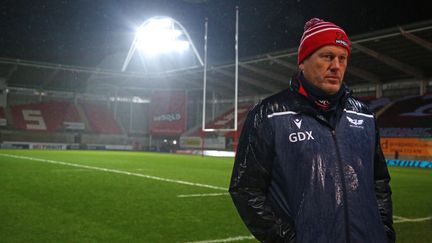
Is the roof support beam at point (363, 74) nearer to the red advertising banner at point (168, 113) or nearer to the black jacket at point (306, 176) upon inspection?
→ the red advertising banner at point (168, 113)

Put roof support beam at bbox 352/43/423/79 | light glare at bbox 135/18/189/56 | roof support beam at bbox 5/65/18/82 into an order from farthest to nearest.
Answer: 1. light glare at bbox 135/18/189/56
2. roof support beam at bbox 5/65/18/82
3. roof support beam at bbox 352/43/423/79

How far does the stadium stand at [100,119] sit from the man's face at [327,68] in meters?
40.9

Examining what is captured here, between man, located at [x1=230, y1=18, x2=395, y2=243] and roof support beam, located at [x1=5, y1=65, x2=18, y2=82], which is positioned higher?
roof support beam, located at [x1=5, y1=65, x2=18, y2=82]

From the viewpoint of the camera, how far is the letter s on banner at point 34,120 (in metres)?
38.2

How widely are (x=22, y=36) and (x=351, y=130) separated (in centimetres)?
3626

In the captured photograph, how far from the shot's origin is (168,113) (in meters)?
44.2

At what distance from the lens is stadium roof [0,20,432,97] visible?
76.2ft

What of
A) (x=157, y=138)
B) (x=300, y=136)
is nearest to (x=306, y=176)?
(x=300, y=136)

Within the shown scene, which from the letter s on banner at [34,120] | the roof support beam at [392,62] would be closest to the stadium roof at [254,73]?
the roof support beam at [392,62]

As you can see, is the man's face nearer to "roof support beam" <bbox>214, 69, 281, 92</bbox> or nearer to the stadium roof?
the stadium roof

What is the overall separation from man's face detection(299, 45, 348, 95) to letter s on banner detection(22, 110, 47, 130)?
39295mm

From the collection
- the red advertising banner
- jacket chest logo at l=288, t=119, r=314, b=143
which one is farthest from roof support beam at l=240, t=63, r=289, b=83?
jacket chest logo at l=288, t=119, r=314, b=143

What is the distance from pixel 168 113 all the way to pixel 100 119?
21.2 feet

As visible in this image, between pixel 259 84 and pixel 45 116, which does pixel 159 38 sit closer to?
pixel 259 84
